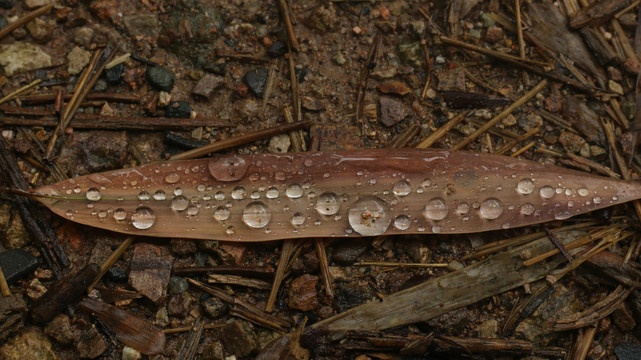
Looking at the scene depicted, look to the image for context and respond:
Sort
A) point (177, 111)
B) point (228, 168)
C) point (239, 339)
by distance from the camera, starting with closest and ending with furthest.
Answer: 1. point (239, 339)
2. point (228, 168)
3. point (177, 111)

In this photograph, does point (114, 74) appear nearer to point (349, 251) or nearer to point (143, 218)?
point (143, 218)

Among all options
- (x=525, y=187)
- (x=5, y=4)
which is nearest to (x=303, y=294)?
(x=525, y=187)

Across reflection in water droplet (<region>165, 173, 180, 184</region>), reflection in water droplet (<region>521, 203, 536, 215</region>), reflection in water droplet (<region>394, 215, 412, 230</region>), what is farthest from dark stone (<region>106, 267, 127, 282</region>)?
reflection in water droplet (<region>521, 203, 536, 215</region>)

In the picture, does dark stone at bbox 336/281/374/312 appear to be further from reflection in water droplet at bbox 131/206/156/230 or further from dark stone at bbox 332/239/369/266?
reflection in water droplet at bbox 131/206/156/230

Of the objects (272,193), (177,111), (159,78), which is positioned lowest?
(272,193)

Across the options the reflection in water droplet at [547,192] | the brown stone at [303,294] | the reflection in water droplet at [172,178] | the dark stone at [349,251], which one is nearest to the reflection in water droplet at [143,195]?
the reflection in water droplet at [172,178]

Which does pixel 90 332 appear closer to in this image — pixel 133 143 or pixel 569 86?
pixel 133 143

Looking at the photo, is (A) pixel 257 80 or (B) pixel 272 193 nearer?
(B) pixel 272 193

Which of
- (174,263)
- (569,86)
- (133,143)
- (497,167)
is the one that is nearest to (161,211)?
(174,263)
